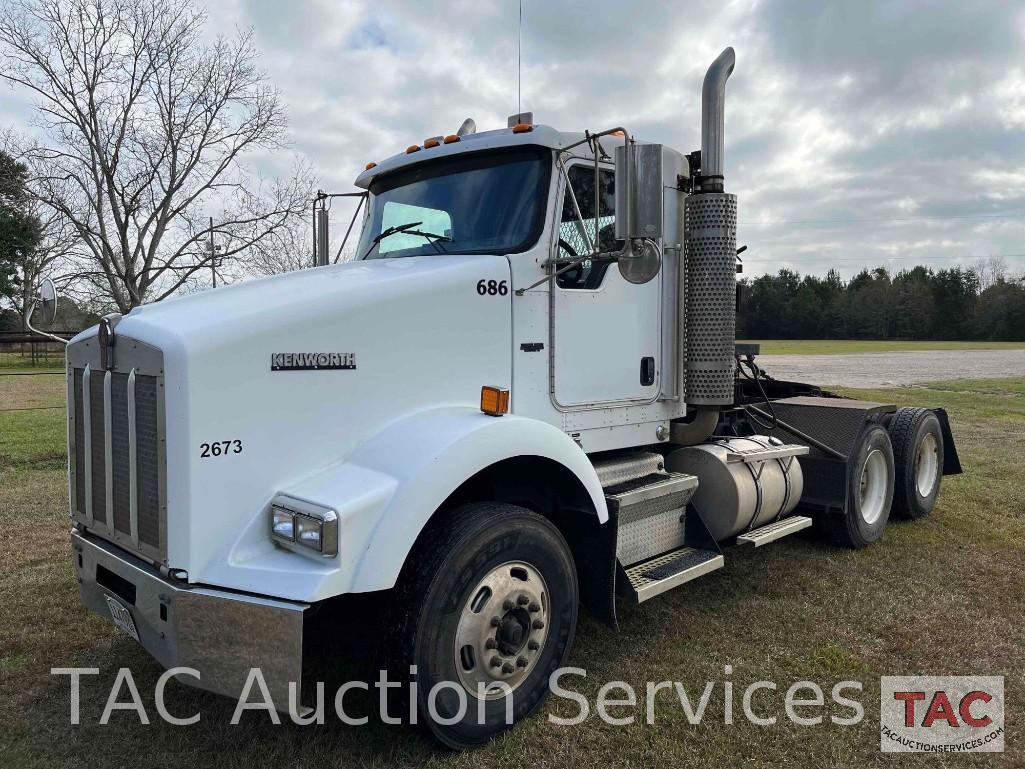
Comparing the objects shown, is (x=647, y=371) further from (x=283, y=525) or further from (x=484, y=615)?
(x=283, y=525)

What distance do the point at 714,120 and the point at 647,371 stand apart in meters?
1.79

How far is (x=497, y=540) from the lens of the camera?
3328 millimetres

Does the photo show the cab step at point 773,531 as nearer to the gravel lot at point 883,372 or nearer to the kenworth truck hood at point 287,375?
the kenworth truck hood at point 287,375

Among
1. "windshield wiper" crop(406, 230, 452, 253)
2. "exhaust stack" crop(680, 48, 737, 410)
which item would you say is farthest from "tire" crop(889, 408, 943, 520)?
"windshield wiper" crop(406, 230, 452, 253)

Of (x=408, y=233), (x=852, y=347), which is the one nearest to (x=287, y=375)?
(x=408, y=233)

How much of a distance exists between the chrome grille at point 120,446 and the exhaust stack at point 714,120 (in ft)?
12.1

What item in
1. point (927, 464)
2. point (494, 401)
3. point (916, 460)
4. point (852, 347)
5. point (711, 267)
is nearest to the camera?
point (494, 401)

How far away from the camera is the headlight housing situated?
279 centimetres

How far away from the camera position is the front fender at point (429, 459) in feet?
9.55

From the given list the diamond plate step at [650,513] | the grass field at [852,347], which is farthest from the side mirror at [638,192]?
the grass field at [852,347]

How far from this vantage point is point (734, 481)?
4977 mm

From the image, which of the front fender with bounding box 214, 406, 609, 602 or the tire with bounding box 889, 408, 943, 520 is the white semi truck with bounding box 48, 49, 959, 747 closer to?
the front fender with bounding box 214, 406, 609, 602

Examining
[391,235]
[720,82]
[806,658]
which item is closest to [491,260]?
[391,235]

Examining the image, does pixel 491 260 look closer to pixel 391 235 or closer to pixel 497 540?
pixel 391 235
